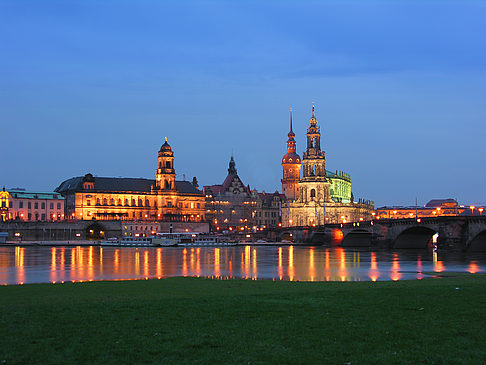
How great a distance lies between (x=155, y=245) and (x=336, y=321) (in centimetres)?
12666

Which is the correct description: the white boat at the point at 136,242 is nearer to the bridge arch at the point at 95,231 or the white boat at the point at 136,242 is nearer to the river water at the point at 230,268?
the bridge arch at the point at 95,231

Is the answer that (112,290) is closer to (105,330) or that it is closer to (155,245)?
(105,330)

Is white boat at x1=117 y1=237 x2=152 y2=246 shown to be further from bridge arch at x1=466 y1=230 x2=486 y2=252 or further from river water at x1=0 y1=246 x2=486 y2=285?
bridge arch at x1=466 y1=230 x2=486 y2=252

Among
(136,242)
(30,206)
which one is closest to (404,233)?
(136,242)

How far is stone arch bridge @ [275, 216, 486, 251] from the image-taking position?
100250mm

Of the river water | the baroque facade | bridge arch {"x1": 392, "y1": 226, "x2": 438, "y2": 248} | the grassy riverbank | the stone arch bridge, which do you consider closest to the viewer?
the grassy riverbank

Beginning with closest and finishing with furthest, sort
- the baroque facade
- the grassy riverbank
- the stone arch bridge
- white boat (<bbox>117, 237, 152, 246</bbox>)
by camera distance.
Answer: the grassy riverbank, the stone arch bridge, white boat (<bbox>117, 237, 152, 246</bbox>), the baroque facade

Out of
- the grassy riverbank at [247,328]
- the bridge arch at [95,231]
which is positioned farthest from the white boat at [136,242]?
the grassy riverbank at [247,328]

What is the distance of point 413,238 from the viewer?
424 ft

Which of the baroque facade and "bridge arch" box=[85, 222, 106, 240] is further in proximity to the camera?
"bridge arch" box=[85, 222, 106, 240]

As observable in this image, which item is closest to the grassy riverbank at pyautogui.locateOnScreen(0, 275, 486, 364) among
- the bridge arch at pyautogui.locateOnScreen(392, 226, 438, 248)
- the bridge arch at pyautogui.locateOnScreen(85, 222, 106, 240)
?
the bridge arch at pyautogui.locateOnScreen(392, 226, 438, 248)

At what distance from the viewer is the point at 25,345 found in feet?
50.8

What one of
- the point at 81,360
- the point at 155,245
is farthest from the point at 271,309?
the point at 155,245

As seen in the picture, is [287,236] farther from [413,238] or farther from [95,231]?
[413,238]
